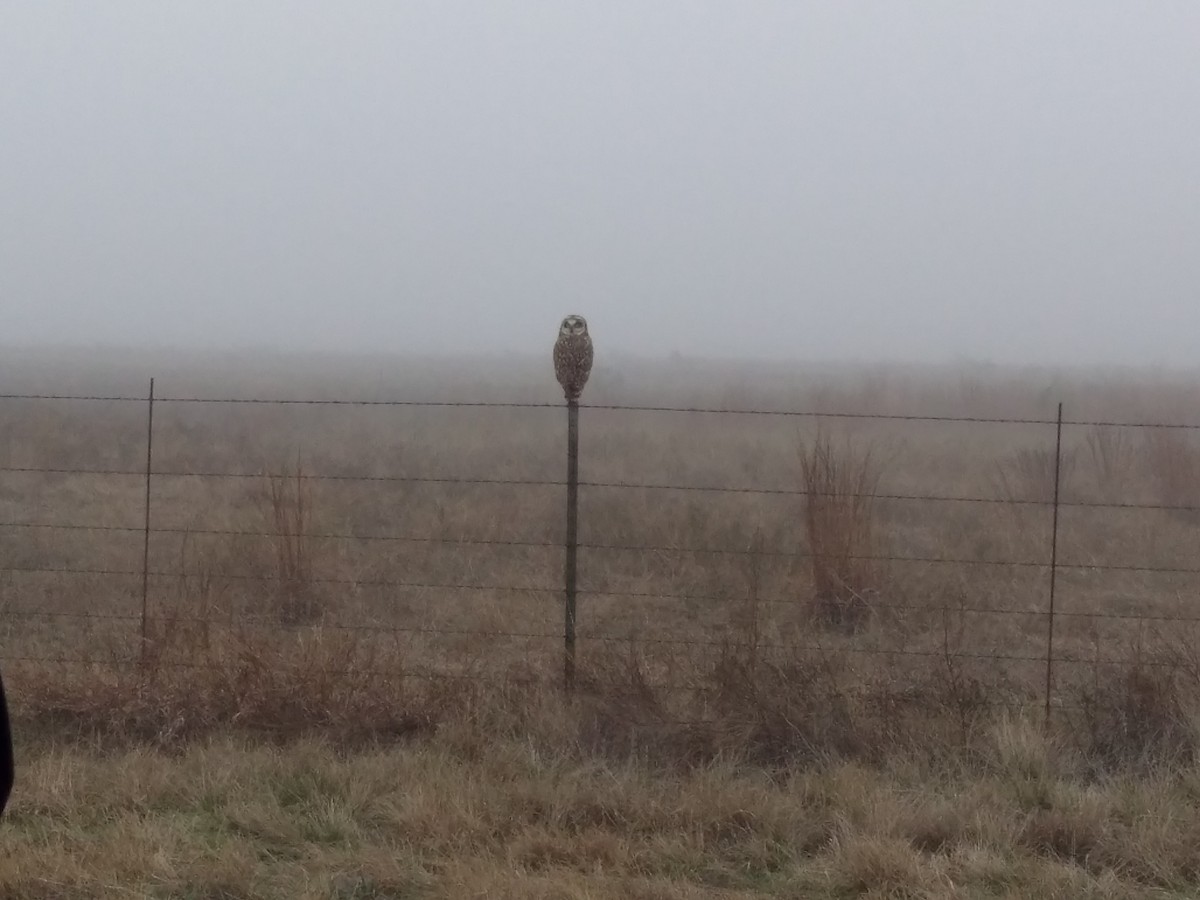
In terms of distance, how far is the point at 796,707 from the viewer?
191 inches

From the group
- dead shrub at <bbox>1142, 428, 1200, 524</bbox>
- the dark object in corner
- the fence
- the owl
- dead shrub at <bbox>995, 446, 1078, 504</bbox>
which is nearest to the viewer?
the dark object in corner

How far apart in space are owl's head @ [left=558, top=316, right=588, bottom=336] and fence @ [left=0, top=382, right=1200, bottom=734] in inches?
18.2

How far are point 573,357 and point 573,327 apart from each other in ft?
0.49

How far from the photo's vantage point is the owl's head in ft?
17.0

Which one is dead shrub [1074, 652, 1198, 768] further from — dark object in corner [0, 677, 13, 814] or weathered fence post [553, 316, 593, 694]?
dark object in corner [0, 677, 13, 814]

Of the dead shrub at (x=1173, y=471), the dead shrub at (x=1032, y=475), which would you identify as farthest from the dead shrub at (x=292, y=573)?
the dead shrub at (x=1173, y=471)

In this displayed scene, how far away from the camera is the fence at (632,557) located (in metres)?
6.17

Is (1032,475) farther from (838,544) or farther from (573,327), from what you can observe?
(573,327)

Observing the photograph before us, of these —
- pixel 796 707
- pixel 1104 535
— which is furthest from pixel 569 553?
pixel 1104 535

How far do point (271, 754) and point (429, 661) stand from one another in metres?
1.79

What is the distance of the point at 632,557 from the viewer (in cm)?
974

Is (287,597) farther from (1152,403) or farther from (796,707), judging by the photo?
(1152,403)

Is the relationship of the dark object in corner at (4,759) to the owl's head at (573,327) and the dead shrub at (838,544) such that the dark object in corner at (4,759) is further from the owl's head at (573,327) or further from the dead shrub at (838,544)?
the dead shrub at (838,544)

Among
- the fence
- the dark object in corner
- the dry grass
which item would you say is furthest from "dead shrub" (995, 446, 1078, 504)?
the dark object in corner
